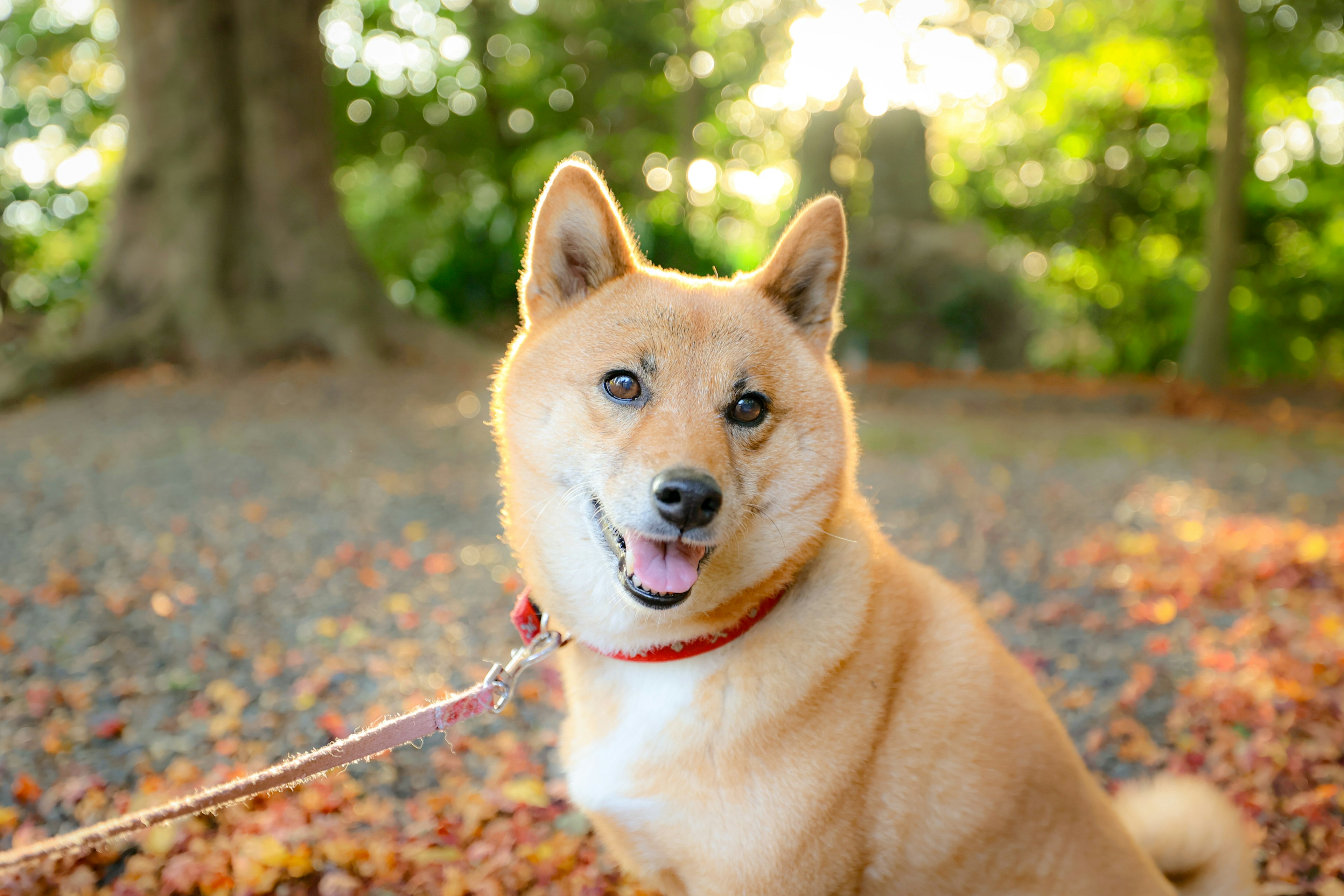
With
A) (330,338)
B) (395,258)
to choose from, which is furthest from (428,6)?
(330,338)

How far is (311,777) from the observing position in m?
2.03

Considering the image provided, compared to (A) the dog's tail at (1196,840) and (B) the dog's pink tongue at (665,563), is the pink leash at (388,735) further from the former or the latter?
(A) the dog's tail at (1196,840)

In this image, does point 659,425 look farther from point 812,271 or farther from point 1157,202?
point 1157,202

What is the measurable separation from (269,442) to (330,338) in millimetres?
2874

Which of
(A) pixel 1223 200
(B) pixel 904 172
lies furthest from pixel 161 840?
(B) pixel 904 172

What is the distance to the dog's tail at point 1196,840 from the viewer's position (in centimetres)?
236

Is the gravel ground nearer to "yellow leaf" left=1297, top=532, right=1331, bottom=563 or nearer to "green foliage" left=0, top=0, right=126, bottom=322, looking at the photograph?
"yellow leaf" left=1297, top=532, right=1331, bottom=563

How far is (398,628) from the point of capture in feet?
14.5

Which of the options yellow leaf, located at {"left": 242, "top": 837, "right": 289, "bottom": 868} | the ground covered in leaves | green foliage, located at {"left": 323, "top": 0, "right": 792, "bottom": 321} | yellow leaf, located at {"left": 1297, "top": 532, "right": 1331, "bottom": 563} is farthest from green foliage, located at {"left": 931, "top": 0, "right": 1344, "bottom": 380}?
yellow leaf, located at {"left": 242, "top": 837, "right": 289, "bottom": 868}

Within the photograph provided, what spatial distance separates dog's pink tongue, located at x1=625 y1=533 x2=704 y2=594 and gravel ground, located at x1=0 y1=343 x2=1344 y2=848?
1846 millimetres

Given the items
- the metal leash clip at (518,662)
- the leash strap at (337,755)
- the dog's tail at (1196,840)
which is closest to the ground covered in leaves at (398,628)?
the dog's tail at (1196,840)

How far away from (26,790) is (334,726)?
989 millimetres

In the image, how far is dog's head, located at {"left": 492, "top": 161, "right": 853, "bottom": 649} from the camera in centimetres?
195

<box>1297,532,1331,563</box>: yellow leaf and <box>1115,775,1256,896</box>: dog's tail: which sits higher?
<box>1115,775,1256,896</box>: dog's tail
